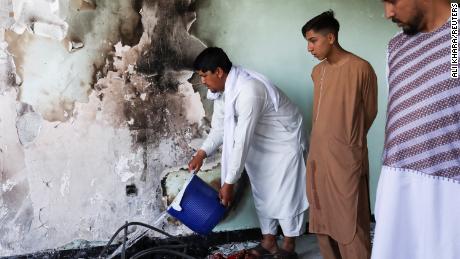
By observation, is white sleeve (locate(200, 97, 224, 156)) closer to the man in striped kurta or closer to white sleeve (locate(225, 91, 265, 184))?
white sleeve (locate(225, 91, 265, 184))

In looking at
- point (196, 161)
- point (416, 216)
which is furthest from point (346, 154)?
point (196, 161)

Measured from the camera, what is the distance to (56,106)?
285 cm

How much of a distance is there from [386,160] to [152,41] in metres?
1.90

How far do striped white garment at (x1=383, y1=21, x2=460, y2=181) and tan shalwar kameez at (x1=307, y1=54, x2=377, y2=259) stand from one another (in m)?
0.75

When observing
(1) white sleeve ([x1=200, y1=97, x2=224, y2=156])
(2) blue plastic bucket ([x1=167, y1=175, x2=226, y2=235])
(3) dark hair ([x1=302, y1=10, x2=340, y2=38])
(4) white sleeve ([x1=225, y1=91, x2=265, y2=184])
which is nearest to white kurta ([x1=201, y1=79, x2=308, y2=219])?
(1) white sleeve ([x1=200, y1=97, x2=224, y2=156])

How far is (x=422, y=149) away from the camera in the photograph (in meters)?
1.42

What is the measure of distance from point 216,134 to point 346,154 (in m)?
0.96

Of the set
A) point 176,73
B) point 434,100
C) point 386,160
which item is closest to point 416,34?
point 434,100

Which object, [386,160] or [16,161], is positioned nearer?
[386,160]

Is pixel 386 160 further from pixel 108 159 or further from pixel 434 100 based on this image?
pixel 108 159

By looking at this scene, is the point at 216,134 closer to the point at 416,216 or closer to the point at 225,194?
the point at 225,194

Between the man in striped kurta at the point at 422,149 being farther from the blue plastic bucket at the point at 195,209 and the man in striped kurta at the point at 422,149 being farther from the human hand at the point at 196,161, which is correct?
the human hand at the point at 196,161

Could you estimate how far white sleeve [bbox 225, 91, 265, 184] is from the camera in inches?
102

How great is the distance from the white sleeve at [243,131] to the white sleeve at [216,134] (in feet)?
1.10
